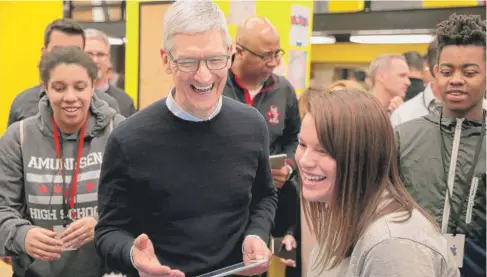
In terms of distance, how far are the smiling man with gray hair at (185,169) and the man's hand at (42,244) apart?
0.82 ft

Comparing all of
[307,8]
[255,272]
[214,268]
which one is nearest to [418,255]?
[255,272]

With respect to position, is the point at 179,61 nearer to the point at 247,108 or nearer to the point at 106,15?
the point at 247,108

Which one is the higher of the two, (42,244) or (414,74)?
(414,74)

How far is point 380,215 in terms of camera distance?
1.24m

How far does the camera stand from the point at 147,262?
1.58 meters

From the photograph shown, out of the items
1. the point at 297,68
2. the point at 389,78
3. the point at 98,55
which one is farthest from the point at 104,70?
the point at 389,78

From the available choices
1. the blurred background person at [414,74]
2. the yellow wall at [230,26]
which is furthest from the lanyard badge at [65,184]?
the blurred background person at [414,74]

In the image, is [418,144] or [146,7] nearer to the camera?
[418,144]

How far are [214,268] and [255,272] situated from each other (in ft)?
0.49

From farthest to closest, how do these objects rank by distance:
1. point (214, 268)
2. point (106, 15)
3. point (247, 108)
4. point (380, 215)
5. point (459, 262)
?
point (106, 15) → point (459, 262) → point (247, 108) → point (214, 268) → point (380, 215)

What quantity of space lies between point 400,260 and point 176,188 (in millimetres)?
829

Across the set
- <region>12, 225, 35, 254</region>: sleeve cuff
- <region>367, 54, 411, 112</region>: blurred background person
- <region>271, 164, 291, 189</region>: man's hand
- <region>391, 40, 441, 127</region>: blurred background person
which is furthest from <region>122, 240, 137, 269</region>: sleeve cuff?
<region>367, 54, 411, 112</region>: blurred background person

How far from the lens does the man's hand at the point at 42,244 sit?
1925 millimetres

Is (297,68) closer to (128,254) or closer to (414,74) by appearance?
(414,74)
